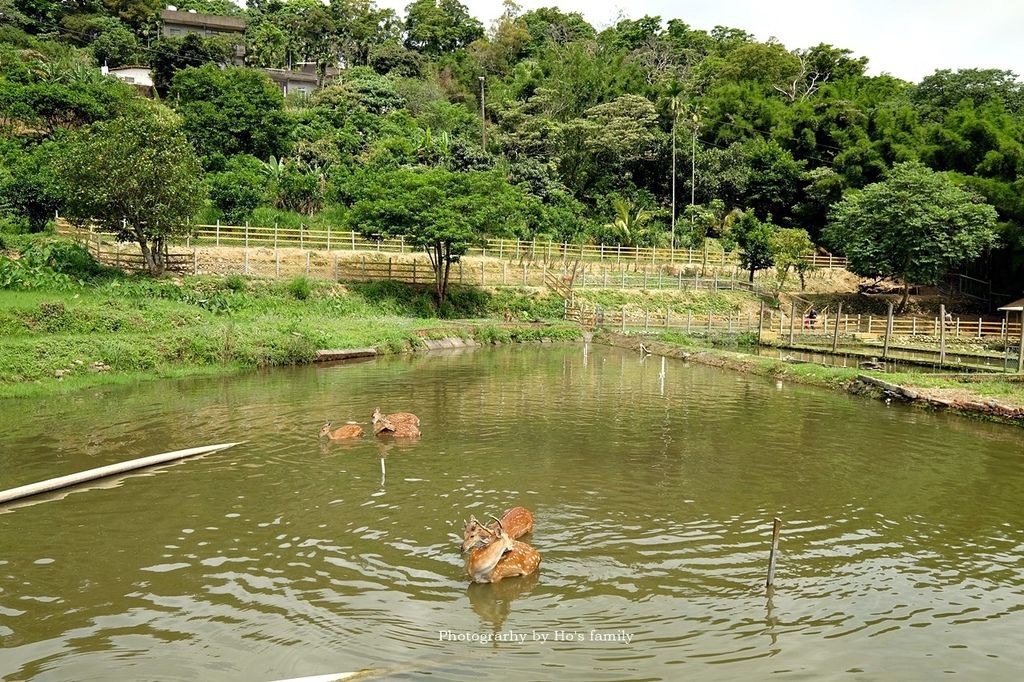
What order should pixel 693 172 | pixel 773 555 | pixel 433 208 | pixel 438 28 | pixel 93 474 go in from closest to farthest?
pixel 773 555 → pixel 93 474 → pixel 433 208 → pixel 693 172 → pixel 438 28

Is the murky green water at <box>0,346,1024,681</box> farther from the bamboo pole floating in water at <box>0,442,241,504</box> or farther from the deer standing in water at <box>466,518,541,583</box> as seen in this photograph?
the bamboo pole floating in water at <box>0,442,241,504</box>

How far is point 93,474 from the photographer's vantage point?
11.8 metres

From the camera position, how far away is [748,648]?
277 inches

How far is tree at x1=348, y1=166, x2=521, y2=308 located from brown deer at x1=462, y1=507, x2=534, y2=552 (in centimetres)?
2922

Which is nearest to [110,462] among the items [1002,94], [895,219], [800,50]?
[895,219]

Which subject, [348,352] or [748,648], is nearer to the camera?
[748,648]

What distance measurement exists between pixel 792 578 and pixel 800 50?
84.1m

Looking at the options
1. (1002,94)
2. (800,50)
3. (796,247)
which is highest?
(800,50)

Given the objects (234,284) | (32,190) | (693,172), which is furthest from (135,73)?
(693,172)

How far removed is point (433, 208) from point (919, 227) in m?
29.0

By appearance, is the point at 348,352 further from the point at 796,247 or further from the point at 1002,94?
the point at 1002,94

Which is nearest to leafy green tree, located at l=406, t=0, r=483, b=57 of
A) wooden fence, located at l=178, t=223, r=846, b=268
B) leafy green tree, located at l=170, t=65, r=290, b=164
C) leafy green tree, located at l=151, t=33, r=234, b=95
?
leafy green tree, located at l=151, t=33, r=234, b=95

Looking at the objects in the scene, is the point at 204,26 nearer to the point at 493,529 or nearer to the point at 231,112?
the point at 231,112

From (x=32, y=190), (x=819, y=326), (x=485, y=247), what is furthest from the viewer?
(x=485, y=247)
